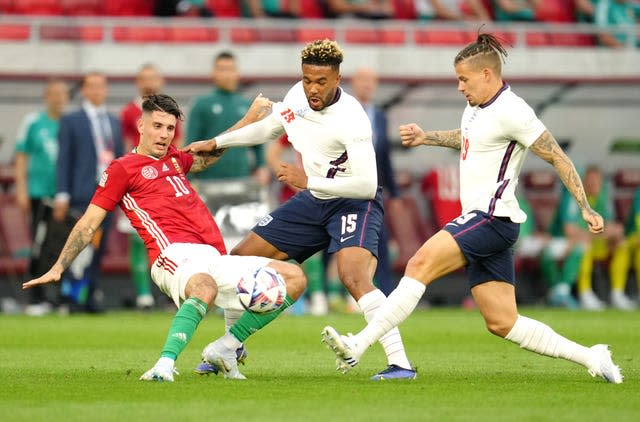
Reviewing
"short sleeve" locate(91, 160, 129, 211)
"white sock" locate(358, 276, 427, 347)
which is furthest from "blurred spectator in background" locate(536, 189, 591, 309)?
"short sleeve" locate(91, 160, 129, 211)

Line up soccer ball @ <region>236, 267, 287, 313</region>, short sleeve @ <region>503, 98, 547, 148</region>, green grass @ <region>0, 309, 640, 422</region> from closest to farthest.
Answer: green grass @ <region>0, 309, 640, 422</region>
soccer ball @ <region>236, 267, 287, 313</region>
short sleeve @ <region>503, 98, 547, 148</region>

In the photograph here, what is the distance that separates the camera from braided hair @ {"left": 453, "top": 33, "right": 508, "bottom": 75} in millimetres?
8742

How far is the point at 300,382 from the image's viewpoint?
8.52 metres

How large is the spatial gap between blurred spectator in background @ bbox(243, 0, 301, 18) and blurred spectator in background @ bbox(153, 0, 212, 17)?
2.30 ft

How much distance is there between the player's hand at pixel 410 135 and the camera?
356 inches

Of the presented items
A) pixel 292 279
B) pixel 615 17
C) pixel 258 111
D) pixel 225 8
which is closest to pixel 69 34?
pixel 225 8

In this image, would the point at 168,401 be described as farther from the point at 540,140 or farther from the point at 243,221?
the point at 243,221

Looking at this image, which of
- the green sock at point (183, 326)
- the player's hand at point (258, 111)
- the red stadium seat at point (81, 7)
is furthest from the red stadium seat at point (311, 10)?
the green sock at point (183, 326)

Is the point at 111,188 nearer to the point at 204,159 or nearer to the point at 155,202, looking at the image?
the point at 155,202

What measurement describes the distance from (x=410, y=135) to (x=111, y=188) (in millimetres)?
1857

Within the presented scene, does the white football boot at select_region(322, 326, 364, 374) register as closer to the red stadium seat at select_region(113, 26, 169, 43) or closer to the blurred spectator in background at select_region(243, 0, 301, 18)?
the red stadium seat at select_region(113, 26, 169, 43)

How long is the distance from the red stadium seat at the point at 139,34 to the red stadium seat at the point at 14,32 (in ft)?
4.34

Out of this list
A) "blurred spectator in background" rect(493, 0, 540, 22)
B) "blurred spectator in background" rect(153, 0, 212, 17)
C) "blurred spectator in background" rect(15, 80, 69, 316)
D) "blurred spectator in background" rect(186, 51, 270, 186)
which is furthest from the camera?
"blurred spectator in background" rect(493, 0, 540, 22)

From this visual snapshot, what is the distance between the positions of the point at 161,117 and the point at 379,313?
1822mm
